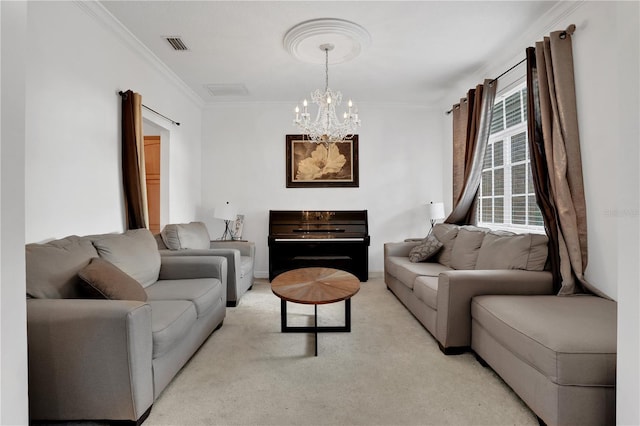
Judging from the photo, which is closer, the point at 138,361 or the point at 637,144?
the point at 637,144

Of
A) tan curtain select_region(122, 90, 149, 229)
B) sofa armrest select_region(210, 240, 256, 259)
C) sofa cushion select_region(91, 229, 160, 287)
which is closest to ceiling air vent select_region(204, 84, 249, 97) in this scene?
tan curtain select_region(122, 90, 149, 229)

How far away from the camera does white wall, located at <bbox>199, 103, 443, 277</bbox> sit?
4.76 meters

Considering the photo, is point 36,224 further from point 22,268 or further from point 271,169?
point 271,169

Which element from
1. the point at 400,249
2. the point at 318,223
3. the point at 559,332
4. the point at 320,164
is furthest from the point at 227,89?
the point at 559,332

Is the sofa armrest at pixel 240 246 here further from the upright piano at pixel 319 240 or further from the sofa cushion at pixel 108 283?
the sofa cushion at pixel 108 283

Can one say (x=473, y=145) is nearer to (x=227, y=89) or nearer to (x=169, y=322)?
(x=227, y=89)

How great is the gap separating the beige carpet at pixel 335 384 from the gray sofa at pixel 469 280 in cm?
19

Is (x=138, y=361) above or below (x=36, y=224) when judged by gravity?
below

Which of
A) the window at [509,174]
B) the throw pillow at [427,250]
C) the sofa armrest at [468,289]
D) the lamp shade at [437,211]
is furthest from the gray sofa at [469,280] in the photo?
the lamp shade at [437,211]

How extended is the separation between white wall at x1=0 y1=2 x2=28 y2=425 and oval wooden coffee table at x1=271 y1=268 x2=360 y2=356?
1.40 meters

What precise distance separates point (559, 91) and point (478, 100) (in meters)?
1.20

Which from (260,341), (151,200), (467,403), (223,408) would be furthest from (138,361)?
(151,200)

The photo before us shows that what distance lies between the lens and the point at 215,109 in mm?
4773

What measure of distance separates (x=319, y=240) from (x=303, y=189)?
0.91 m
